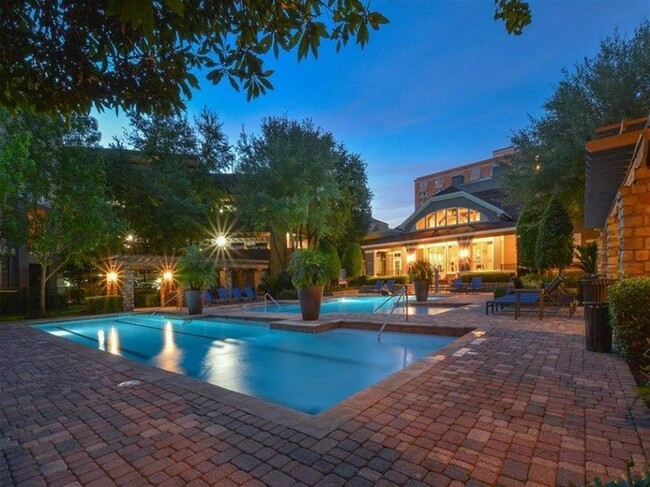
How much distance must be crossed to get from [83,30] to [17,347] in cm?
814

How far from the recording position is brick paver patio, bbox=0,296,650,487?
2.51 m

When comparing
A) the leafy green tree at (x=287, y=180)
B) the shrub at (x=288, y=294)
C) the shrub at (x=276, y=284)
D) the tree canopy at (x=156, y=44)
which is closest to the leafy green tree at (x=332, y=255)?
the leafy green tree at (x=287, y=180)

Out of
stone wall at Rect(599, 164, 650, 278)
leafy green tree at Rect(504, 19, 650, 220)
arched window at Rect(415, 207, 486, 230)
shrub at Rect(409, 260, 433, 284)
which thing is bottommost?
shrub at Rect(409, 260, 433, 284)

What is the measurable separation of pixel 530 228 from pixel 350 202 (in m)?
12.9

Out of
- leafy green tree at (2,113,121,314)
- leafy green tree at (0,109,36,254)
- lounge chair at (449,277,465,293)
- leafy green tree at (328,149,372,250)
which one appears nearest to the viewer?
leafy green tree at (0,109,36,254)

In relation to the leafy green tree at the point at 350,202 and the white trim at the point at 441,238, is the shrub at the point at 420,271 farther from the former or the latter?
the leafy green tree at the point at 350,202

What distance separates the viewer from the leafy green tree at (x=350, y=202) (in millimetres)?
26734

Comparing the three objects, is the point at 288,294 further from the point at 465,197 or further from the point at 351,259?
the point at 465,197

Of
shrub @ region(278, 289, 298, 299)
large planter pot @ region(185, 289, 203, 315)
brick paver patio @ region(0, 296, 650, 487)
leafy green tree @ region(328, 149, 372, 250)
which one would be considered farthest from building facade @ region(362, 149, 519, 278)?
brick paver patio @ region(0, 296, 650, 487)

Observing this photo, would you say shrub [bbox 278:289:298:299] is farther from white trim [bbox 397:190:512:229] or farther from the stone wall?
the stone wall

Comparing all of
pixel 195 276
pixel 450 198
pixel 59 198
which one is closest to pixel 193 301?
pixel 195 276

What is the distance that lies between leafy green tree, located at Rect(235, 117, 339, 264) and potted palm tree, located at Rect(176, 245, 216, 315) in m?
7.98

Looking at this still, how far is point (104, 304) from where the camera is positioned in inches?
639

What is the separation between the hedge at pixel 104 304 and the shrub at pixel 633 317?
17991 millimetres
